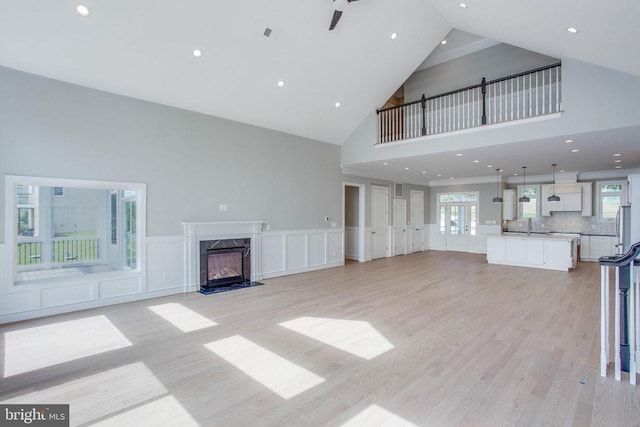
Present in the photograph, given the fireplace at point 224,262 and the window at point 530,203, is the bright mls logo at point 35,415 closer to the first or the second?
the fireplace at point 224,262

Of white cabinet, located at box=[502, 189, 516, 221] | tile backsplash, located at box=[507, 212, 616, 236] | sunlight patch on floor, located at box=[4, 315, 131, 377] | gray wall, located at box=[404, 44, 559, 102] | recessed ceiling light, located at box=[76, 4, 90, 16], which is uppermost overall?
gray wall, located at box=[404, 44, 559, 102]

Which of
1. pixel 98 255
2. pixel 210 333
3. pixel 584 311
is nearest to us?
pixel 210 333

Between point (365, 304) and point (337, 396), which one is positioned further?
point (365, 304)

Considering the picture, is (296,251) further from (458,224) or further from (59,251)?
(458,224)

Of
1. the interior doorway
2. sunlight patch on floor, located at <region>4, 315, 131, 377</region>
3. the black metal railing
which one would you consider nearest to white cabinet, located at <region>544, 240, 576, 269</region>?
the interior doorway

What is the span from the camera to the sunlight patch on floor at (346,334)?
3361 mm

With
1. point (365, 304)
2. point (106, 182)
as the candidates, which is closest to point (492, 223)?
point (365, 304)

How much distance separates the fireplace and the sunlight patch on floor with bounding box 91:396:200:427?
12.3 ft

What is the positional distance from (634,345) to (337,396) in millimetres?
2566

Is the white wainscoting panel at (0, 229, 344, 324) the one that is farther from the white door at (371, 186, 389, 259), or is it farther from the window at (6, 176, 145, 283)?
the white door at (371, 186, 389, 259)

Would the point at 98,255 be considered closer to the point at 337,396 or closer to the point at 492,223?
the point at 337,396

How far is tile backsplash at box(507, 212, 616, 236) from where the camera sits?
377 inches

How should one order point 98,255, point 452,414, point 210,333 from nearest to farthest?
1. point 452,414
2. point 210,333
3. point 98,255

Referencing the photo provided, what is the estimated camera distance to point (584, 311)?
465cm
